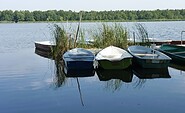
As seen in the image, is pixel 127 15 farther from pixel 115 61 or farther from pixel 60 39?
pixel 115 61

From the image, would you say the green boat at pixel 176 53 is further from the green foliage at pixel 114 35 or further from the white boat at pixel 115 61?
the white boat at pixel 115 61

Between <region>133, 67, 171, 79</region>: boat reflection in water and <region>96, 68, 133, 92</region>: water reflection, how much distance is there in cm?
25

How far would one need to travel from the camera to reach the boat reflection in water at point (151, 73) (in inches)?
404

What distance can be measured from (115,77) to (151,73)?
1338 millimetres

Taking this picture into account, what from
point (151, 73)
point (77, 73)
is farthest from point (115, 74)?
point (77, 73)

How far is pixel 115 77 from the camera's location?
10.2 meters

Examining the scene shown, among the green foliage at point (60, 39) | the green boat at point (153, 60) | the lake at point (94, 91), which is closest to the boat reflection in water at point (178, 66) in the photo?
the lake at point (94, 91)

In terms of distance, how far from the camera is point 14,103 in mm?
7258

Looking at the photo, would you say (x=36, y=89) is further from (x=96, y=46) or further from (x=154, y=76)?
(x=96, y=46)

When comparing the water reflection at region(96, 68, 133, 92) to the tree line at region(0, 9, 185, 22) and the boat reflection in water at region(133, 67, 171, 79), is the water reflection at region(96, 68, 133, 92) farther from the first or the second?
the tree line at region(0, 9, 185, 22)

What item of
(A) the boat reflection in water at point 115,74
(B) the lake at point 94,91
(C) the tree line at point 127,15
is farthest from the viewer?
(C) the tree line at point 127,15

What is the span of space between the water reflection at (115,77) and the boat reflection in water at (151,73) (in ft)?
0.83

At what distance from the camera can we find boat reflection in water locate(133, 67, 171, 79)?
1025cm

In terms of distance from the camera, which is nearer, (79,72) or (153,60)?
(153,60)
